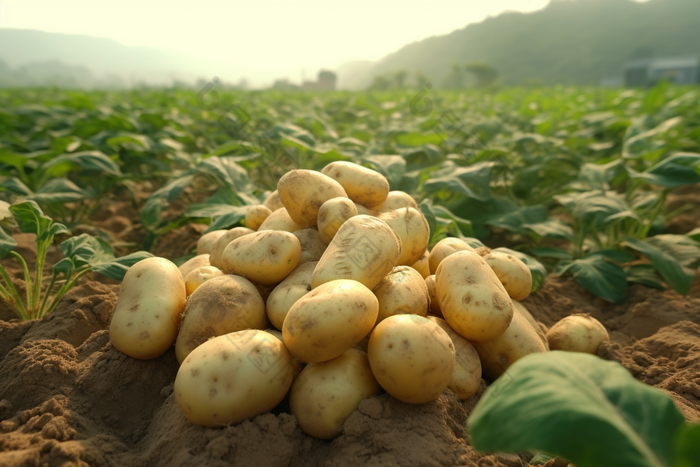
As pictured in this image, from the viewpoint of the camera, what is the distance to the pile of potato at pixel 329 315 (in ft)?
4.13

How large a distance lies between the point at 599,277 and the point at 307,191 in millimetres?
1860

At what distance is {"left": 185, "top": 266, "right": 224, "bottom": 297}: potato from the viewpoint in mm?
1753

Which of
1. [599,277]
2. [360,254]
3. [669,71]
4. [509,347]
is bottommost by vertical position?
[669,71]

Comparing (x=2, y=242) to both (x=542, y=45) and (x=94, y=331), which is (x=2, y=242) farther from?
(x=542, y=45)

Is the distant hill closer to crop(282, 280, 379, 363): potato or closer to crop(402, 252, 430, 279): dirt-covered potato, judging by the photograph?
crop(402, 252, 430, 279): dirt-covered potato

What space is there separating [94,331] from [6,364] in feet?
1.04

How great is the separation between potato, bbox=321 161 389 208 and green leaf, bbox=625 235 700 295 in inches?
69.5

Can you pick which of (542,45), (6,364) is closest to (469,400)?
(6,364)

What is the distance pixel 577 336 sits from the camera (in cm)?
182

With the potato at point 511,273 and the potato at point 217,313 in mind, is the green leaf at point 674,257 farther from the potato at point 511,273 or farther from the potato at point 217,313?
the potato at point 217,313

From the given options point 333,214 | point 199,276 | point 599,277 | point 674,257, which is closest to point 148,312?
point 199,276

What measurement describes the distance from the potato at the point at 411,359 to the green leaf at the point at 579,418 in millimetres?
338

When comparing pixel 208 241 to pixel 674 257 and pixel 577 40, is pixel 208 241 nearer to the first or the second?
pixel 674 257

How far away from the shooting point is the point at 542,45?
97500mm
